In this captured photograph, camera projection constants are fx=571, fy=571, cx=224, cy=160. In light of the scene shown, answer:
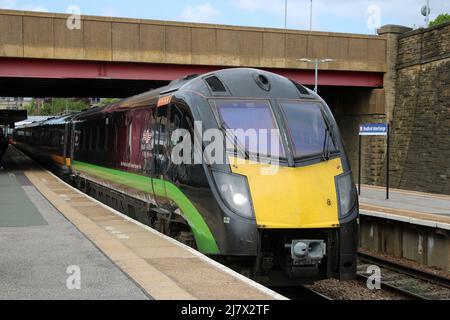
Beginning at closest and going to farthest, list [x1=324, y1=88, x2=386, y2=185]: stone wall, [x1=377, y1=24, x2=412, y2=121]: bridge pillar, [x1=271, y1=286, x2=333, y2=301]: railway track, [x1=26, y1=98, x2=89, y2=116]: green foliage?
[x1=271, y1=286, x2=333, y2=301]: railway track
[x1=377, y1=24, x2=412, y2=121]: bridge pillar
[x1=324, y1=88, x2=386, y2=185]: stone wall
[x1=26, y1=98, x2=89, y2=116]: green foliage

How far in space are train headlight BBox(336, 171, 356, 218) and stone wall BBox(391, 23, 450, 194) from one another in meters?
20.4

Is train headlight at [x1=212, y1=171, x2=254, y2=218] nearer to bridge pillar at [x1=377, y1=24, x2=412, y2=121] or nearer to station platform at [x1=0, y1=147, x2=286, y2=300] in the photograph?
station platform at [x1=0, y1=147, x2=286, y2=300]

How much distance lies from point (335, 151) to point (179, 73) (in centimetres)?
2209

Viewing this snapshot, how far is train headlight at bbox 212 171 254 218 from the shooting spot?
7355mm

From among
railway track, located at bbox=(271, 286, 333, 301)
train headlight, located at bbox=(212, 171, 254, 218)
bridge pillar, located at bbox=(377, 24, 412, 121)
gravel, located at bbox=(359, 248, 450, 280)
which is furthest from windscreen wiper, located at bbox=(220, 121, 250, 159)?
bridge pillar, located at bbox=(377, 24, 412, 121)

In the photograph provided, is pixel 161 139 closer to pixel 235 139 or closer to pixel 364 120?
pixel 235 139

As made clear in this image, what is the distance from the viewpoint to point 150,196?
10.4m

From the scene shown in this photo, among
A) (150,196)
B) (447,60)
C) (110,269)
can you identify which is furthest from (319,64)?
(110,269)

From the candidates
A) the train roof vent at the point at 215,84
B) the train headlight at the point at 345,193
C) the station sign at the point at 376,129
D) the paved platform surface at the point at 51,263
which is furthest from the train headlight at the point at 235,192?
the station sign at the point at 376,129

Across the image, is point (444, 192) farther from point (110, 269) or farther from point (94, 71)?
point (110, 269)

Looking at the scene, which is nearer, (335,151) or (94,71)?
(335,151)

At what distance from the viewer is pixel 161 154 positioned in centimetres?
966

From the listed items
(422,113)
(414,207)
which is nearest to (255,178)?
(414,207)

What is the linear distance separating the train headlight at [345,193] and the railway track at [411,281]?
107 inches
